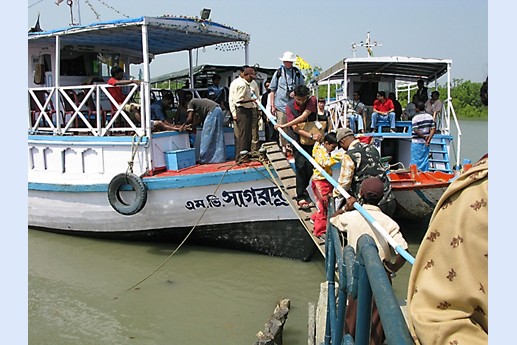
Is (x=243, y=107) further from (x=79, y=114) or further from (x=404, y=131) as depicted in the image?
(x=404, y=131)

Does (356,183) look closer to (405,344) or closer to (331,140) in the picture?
(331,140)

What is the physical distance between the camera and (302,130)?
6551mm

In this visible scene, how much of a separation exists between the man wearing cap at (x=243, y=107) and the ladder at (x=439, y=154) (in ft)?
15.3

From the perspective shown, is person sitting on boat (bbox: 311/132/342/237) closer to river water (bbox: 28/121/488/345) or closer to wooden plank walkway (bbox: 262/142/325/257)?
wooden plank walkway (bbox: 262/142/325/257)

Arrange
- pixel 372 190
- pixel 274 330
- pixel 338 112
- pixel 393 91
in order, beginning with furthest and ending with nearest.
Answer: pixel 393 91
pixel 338 112
pixel 274 330
pixel 372 190

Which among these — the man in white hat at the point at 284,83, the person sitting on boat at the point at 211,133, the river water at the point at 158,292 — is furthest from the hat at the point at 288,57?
the river water at the point at 158,292

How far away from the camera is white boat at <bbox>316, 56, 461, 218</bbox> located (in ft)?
28.8

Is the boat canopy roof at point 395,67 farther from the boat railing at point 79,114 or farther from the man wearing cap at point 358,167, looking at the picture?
the man wearing cap at point 358,167

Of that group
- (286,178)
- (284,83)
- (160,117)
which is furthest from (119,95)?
(286,178)

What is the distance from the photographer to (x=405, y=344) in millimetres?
1239

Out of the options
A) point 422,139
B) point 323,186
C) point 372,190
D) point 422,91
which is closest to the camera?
point 372,190

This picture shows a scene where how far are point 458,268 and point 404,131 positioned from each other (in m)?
11.3

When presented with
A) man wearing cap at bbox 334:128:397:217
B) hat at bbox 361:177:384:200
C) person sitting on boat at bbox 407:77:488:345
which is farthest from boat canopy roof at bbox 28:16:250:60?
person sitting on boat at bbox 407:77:488:345

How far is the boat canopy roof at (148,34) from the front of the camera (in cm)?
756
